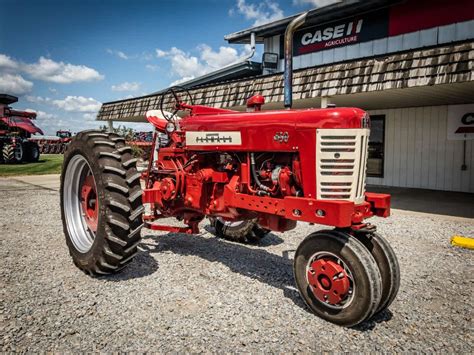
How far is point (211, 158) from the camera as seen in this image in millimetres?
3727

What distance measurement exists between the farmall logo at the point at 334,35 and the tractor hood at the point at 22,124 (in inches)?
611

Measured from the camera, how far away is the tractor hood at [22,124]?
758 inches

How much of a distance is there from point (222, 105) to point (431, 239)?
21.2ft

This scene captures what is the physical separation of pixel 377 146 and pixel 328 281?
8600 millimetres

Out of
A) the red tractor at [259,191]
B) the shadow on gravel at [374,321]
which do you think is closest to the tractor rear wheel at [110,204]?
the red tractor at [259,191]

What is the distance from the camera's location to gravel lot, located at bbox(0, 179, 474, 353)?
2338 mm

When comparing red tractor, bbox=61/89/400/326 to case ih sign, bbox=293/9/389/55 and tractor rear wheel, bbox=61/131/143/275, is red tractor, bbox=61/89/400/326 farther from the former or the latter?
case ih sign, bbox=293/9/389/55

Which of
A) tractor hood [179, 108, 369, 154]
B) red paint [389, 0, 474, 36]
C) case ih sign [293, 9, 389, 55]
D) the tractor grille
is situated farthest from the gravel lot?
case ih sign [293, 9, 389, 55]

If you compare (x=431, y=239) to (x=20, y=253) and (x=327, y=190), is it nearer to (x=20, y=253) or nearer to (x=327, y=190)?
(x=327, y=190)

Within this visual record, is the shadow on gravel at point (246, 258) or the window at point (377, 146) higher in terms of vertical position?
the window at point (377, 146)

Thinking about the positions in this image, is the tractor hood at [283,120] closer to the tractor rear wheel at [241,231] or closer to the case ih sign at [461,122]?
the tractor rear wheel at [241,231]

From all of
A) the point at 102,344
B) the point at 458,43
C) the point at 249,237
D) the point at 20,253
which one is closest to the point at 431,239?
the point at 249,237

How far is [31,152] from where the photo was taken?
747 inches

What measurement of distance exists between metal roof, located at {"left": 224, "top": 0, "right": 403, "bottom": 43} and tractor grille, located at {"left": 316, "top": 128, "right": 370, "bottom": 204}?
9.50 meters
